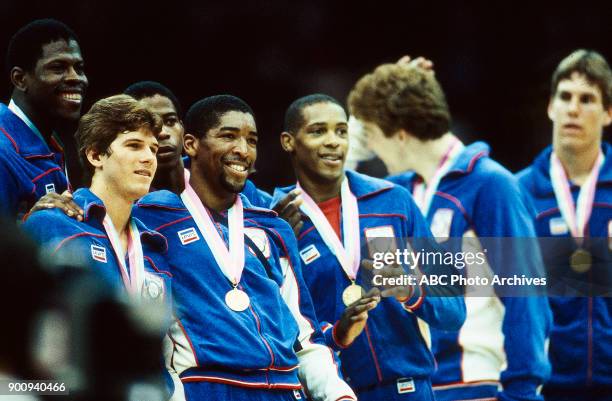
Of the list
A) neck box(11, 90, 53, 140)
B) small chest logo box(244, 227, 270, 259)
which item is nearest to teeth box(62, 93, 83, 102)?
neck box(11, 90, 53, 140)

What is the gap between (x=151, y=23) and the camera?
6969mm

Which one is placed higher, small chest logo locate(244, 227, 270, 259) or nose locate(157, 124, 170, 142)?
nose locate(157, 124, 170, 142)

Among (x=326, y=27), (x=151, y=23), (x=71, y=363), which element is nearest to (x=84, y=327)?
(x=71, y=363)

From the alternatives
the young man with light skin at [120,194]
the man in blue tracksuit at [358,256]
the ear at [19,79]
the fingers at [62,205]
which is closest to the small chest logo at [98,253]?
the young man with light skin at [120,194]

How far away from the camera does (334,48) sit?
7.83 meters

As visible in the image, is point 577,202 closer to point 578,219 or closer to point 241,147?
point 578,219

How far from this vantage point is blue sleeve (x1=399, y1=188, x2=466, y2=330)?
4.06 meters

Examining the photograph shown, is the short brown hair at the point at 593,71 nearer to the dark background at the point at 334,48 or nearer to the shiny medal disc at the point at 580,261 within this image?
the shiny medal disc at the point at 580,261

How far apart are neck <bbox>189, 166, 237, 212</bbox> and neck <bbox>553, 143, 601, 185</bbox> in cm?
250

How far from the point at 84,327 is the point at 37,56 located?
2.46 meters

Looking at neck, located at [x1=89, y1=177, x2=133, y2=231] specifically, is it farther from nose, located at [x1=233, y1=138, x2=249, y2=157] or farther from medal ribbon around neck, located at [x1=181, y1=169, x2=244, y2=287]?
nose, located at [x1=233, y1=138, x2=249, y2=157]

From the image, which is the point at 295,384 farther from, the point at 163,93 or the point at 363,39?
the point at 363,39

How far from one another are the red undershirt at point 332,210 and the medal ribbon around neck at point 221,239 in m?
0.65

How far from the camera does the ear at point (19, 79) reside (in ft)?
11.7
